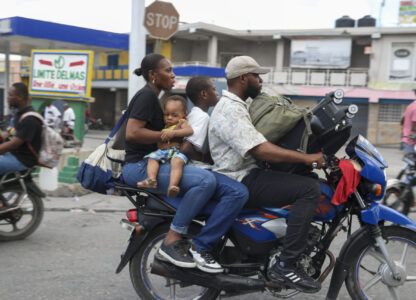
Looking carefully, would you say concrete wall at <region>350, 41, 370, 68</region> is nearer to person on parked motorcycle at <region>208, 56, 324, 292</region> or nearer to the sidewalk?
the sidewalk

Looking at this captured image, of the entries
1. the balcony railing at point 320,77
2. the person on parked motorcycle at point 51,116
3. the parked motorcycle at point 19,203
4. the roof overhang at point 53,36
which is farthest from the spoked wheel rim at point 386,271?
the balcony railing at point 320,77

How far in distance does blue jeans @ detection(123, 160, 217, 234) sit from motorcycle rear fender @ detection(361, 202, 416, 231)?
3.42ft

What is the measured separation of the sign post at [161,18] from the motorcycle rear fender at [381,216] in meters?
4.49

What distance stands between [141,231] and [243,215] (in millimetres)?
735

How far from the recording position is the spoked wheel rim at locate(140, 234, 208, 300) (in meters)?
3.30

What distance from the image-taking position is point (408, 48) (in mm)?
25859

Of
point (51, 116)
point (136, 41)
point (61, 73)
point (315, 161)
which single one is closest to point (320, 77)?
point (51, 116)

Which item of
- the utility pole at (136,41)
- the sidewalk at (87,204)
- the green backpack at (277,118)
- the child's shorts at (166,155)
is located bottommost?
the sidewalk at (87,204)

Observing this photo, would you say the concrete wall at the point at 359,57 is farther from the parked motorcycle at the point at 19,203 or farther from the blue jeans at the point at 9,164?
the blue jeans at the point at 9,164

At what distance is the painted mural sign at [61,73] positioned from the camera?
366 inches

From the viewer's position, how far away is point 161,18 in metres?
6.68

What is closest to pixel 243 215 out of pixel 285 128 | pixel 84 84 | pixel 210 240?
pixel 210 240

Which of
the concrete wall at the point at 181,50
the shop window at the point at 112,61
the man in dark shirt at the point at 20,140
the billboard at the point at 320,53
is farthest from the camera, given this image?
the shop window at the point at 112,61

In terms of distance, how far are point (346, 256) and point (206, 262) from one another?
0.97 m
